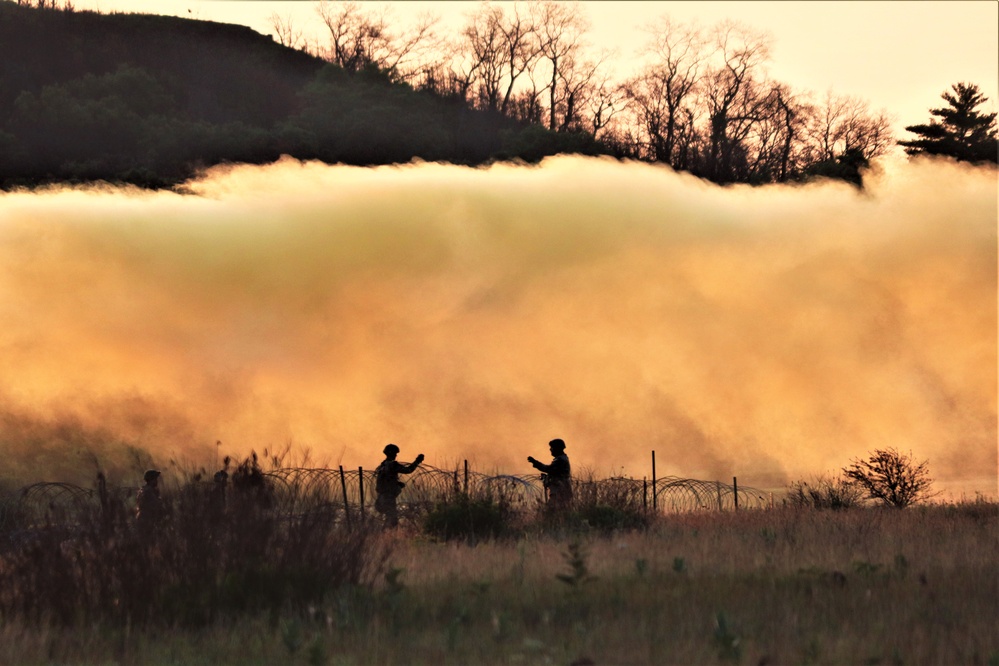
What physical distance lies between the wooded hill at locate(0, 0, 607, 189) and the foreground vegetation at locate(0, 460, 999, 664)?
27.1 m

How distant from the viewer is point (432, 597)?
13.6 meters

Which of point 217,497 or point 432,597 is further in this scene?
point 217,497

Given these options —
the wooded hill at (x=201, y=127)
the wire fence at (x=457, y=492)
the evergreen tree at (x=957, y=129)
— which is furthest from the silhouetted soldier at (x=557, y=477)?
the evergreen tree at (x=957, y=129)

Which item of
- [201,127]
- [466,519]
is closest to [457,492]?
[466,519]

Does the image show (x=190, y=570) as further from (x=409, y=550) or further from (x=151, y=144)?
(x=151, y=144)

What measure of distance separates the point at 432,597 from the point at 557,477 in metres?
8.51

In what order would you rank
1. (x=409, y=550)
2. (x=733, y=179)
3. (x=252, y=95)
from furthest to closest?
1. (x=252, y=95)
2. (x=733, y=179)
3. (x=409, y=550)

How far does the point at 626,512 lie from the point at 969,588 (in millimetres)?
8207

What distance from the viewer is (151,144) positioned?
179 ft

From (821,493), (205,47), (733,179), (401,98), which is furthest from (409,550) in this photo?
(205,47)

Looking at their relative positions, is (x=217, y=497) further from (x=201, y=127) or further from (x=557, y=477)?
(x=201, y=127)

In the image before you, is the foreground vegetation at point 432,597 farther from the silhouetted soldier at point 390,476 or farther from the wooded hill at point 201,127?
the wooded hill at point 201,127

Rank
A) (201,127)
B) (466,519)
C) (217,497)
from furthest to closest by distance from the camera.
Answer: (201,127)
(466,519)
(217,497)

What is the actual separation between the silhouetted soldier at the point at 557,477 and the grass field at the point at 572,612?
4.21 m
